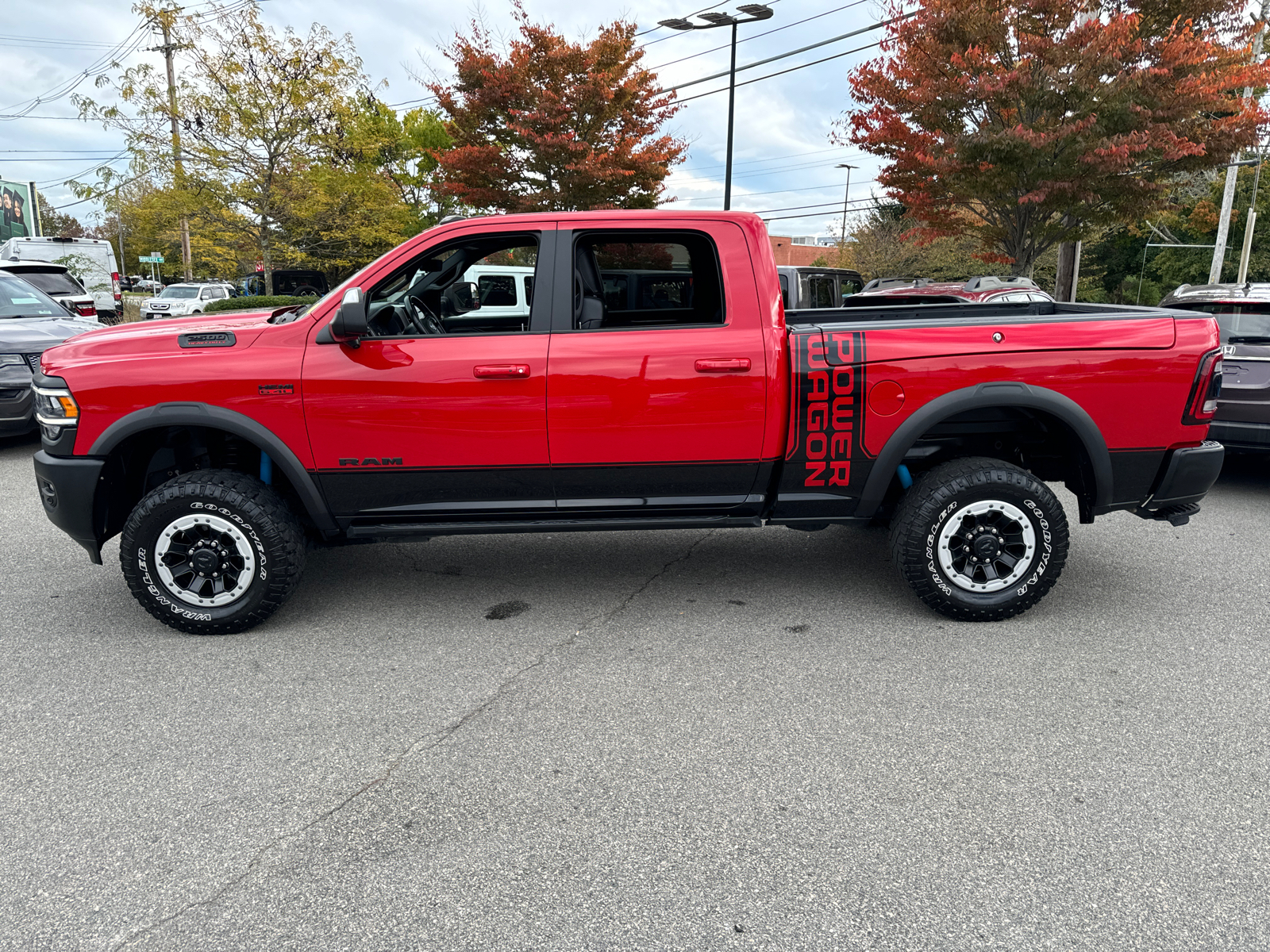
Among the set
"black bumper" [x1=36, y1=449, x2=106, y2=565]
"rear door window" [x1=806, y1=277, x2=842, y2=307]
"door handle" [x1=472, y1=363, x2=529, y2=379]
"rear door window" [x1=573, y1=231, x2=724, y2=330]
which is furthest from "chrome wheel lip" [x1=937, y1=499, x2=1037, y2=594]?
"rear door window" [x1=806, y1=277, x2=842, y2=307]

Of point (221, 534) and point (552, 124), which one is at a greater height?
point (552, 124)

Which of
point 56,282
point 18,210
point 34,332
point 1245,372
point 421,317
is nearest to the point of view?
point 421,317

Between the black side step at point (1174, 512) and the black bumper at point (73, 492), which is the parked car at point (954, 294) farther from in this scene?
the black bumper at point (73, 492)

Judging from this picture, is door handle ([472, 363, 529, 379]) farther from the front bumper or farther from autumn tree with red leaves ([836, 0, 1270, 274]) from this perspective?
autumn tree with red leaves ([836, 0, 1270, 274])

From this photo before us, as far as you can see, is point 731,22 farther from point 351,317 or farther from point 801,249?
point 801,249

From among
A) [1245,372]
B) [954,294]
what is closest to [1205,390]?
[1245,372]

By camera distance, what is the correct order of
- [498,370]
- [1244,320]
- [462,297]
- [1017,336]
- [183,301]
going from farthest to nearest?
[183,301] → [1244,320] → [462,297] → [1017,336] → [498,370]

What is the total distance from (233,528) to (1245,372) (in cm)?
689

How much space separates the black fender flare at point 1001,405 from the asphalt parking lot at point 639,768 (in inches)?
31.5

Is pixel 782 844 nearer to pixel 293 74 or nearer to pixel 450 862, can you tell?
pixel 450 862

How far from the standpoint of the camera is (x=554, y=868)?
251 cm

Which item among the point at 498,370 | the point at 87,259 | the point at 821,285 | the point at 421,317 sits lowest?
the point at 498,370

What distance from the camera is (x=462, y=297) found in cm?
498

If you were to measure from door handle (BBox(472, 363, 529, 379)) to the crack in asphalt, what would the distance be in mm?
1263
